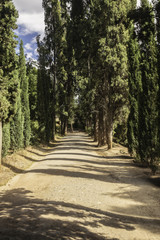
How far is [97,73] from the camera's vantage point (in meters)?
18.4

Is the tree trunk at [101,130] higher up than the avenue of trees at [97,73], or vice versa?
the avenue of trees at [97,73]

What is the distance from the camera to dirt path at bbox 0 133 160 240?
4.12 meters

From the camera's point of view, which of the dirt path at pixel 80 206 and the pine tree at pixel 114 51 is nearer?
the dirt path at pixel 80 206

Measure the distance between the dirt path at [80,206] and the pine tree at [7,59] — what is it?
13.8ft

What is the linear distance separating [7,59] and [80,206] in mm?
9261

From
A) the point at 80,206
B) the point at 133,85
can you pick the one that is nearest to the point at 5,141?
the point at 80,206

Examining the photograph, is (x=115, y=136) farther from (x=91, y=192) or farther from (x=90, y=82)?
(x=91, y=192)

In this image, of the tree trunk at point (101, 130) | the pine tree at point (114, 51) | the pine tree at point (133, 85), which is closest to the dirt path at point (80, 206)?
the pine tree at point (133, 85)

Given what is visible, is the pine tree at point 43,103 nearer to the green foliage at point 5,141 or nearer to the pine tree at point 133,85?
the green foliage at point 5,141

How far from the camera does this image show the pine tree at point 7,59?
35.7ft

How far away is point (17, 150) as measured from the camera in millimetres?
14906

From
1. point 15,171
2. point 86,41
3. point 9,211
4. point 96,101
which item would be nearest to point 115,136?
point 96,101

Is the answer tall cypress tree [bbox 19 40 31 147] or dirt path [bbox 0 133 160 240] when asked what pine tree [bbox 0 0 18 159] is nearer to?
dirt path [bbox 0 133 160 240]

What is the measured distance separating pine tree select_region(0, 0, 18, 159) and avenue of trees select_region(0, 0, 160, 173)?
0.05 m
